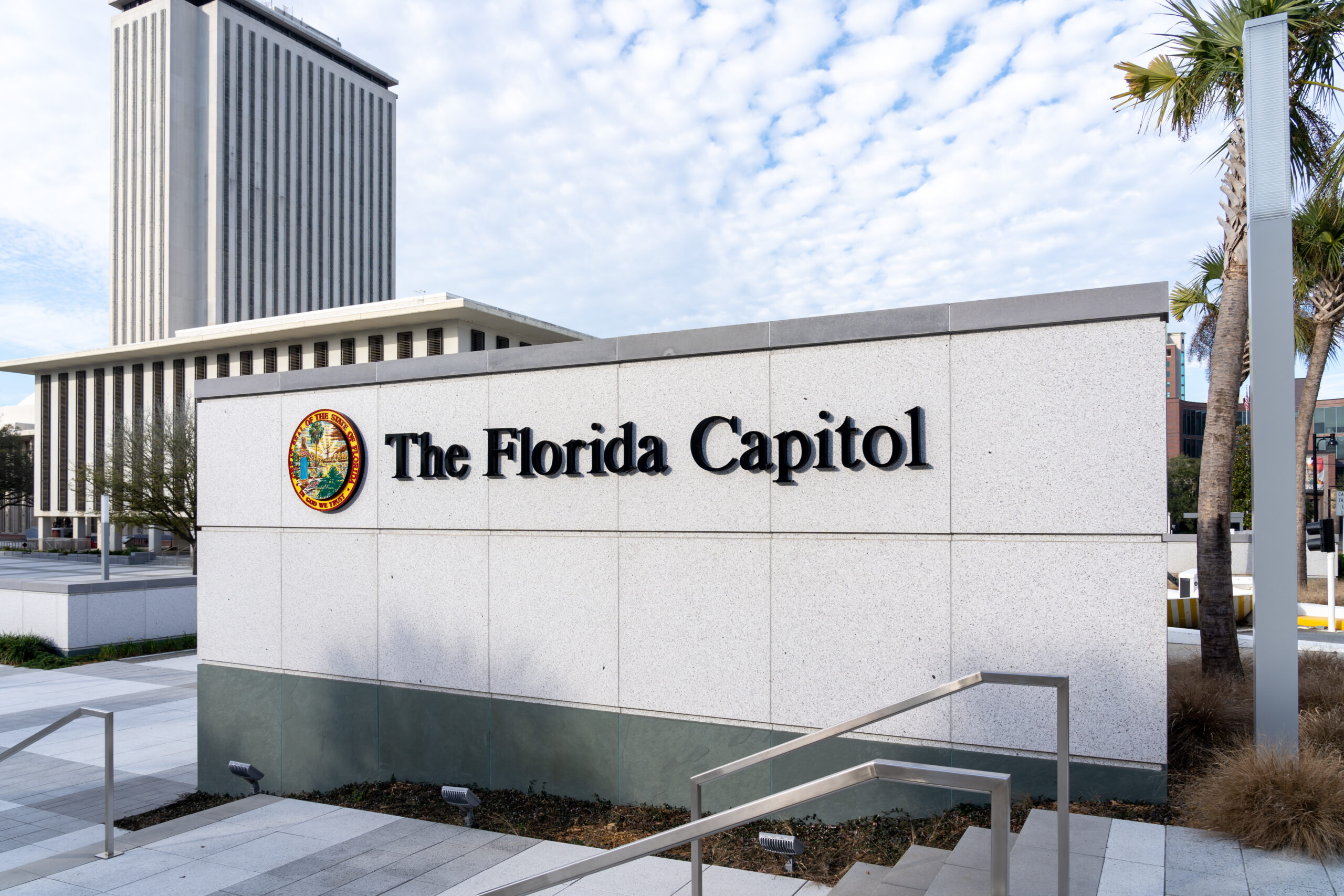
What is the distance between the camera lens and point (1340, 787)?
432 centimetres

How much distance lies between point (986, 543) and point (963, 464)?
0.57m

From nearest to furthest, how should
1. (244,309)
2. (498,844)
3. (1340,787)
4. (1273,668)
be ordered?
(1340,787)
(1273,668)
(498,844)
(244,309)

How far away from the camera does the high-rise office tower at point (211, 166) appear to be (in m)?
79.3

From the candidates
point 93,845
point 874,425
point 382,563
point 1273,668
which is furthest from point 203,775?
point 1273,668

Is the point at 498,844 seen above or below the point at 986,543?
below

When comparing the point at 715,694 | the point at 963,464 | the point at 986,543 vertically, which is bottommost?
the point at 715,694

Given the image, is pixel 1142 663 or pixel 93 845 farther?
pixel 93 845

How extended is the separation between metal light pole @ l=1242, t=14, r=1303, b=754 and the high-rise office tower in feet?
286

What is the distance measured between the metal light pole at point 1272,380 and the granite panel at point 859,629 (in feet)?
6.16

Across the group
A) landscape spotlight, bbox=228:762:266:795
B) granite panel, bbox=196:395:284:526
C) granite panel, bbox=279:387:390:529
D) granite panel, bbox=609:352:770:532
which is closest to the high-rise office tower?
granite panel, bbox=196:395:284:526

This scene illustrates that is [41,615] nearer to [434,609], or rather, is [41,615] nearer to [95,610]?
[95,610]

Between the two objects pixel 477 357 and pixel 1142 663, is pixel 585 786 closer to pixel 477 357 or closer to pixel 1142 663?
pixel 477 357

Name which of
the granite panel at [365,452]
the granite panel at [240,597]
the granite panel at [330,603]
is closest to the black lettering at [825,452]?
the granite panel at [365,452]

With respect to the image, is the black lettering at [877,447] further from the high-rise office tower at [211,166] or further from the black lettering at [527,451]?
the high-rise office tower at [211,166]
